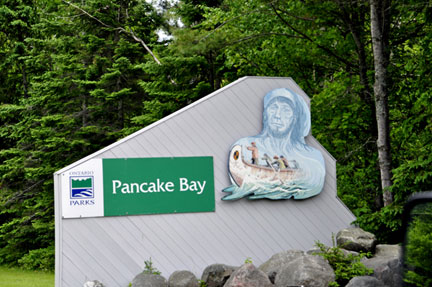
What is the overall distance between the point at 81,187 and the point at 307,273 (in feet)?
13.0

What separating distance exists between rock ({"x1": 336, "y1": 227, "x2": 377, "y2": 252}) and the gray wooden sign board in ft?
2.72

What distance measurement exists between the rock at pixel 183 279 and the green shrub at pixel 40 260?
36.8 ft

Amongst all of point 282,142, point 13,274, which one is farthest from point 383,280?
point 13,274

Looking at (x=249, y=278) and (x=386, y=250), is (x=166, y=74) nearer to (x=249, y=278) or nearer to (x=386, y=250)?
(x=386, y=250)

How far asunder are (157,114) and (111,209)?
8748 millimetres

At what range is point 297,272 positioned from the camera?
8320 millimetres

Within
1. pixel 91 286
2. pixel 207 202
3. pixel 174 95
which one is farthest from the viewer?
pixel 174 95

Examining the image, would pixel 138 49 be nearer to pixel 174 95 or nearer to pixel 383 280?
pixel 174 95

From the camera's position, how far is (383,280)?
8.31 metres

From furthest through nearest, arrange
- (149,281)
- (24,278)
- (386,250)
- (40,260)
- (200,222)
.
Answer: (40,260) → (24,278) → (200,222) → (386,250) → (149,281)

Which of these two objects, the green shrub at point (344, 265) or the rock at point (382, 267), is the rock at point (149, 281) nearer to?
the green shrub at point (344, 265)

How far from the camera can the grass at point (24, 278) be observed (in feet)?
51.7

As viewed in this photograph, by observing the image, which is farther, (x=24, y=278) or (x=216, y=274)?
(x=24, y=278)

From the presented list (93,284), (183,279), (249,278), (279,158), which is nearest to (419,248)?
(249,278)
